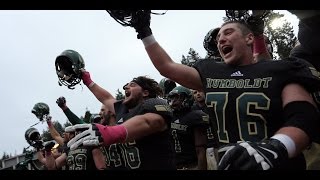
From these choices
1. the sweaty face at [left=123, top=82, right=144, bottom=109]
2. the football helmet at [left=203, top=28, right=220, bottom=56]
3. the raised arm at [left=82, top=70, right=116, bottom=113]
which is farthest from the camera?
the raised arm at [left=82, top=70, right=116, bottom=113]

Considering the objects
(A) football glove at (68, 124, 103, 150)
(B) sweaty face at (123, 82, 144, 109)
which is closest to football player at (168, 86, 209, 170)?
(B) sweaty face at (123, 82, 144, 109)

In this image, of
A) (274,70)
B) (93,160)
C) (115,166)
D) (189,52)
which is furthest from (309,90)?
(189,52)

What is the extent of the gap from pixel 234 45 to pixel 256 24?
16.7 inches

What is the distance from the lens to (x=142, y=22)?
3373mm

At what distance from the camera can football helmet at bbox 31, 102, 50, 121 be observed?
9.69 metres

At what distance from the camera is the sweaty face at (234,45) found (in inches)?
131

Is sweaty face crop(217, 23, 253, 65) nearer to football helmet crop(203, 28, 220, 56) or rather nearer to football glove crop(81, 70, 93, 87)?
football helmet crop(203, 28, 220, 56)

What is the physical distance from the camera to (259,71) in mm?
3100

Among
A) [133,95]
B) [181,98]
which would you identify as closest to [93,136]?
[133,95]

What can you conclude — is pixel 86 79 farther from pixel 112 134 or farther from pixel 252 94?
pixel 252 94

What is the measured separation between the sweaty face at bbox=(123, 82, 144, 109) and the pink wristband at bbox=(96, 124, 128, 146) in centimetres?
105

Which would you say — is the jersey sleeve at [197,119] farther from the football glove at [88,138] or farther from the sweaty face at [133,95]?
the football glove at [88,138]

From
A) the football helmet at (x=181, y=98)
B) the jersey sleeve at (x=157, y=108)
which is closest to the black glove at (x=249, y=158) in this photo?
the jersey sleeve at (x=157, y=108)
